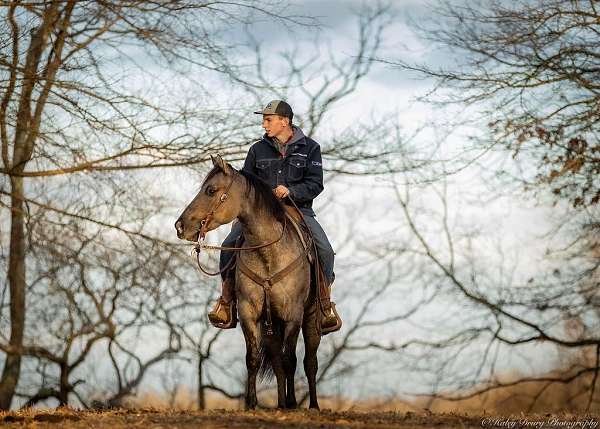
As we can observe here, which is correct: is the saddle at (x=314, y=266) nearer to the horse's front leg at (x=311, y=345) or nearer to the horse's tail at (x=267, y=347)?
the horse's front leg at (x=311, y=345)

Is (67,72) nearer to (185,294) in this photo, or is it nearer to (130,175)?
(130,175)

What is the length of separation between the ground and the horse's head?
1.62 m

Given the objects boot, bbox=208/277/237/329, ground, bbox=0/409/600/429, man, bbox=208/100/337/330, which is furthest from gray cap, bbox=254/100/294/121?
ground, bbox=0/409/600/429

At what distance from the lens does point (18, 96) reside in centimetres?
1099

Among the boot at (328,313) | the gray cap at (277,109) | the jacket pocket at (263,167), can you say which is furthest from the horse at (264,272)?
the gray cap at (277,109)

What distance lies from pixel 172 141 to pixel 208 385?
20.9ft

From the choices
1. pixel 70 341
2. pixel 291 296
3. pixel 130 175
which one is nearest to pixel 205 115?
pixel 130 175

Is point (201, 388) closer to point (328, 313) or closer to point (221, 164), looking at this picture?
point (328, 313)

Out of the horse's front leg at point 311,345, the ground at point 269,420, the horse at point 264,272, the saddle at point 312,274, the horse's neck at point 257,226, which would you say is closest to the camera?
the ground at point 269,420

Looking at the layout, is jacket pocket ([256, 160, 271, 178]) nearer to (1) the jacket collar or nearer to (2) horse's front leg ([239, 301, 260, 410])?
(1) the jacket collar

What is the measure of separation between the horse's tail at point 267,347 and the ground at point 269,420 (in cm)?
70

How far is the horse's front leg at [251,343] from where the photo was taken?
786cm

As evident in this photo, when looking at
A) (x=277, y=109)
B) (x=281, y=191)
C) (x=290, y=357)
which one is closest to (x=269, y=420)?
(x=290, y=357)

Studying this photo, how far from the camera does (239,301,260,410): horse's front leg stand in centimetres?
786
